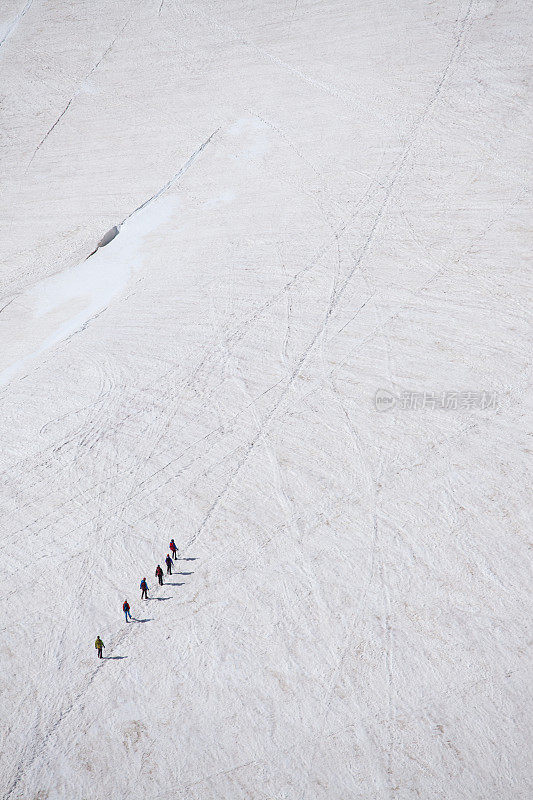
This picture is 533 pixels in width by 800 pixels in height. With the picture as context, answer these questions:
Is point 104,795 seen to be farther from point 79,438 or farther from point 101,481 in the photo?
point 79,438

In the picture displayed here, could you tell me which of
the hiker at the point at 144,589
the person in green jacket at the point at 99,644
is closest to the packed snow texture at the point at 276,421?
the hiker at the point at 144,589

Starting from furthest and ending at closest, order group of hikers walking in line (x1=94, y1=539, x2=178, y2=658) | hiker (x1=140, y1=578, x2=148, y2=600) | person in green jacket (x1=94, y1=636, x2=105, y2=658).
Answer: hiker (x1=140, y1=578, x2=148, y2=600) < group of hikers walking in line (x1=94, y1=539, x2=178, y2=658) < person in green jacket (x1=94, y1=636, x2=105, y2=658)

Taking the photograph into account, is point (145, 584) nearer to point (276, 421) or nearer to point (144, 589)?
point (144, 589)

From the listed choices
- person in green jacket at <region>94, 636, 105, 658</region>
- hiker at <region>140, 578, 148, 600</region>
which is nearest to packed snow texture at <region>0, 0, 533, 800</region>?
hiker at <region>140, 578, 148, 600</region>

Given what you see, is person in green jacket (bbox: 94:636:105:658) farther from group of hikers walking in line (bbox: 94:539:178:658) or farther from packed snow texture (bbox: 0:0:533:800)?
packed snow texture (bbox: 0:0:533:800)

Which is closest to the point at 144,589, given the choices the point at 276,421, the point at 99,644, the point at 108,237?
the point at 99,644

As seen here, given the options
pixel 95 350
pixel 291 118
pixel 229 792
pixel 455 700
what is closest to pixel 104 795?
pixel 229 792

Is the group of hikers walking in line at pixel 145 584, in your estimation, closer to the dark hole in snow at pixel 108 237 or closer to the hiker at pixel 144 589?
the hiker at pixel 144 589
